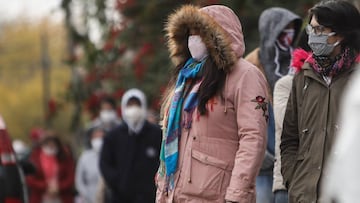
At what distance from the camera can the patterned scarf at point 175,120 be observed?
23.3ft

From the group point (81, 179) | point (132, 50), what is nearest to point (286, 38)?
point (81, 179)

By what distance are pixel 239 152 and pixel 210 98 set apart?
0.41 m

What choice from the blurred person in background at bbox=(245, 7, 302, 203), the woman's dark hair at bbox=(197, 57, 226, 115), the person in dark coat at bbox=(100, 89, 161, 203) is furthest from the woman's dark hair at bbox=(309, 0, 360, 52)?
the person in dark coat at bbox=(100, 89, 161, 203)

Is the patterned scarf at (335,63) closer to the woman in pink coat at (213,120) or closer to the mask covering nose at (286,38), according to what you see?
the woman in pink coat at (213,120)

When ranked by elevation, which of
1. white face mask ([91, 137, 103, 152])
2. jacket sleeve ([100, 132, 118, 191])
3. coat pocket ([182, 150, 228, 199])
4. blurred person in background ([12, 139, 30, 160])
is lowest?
blurred person in background ([12, 139, 30, 160])

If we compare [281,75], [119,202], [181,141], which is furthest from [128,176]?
[181,141]

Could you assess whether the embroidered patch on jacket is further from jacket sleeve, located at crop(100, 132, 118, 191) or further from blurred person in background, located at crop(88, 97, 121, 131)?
blurred person in background, located at crop(88, 97, 121, 131)

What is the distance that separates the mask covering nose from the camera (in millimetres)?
9078

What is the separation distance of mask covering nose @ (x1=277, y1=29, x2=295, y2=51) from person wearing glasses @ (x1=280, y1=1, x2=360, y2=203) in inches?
77.9

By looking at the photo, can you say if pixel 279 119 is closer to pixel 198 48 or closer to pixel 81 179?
pixel 198 48

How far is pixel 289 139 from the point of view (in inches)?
281

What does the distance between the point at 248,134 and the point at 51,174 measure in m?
9.68

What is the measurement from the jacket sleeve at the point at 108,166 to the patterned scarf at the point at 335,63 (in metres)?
5.11

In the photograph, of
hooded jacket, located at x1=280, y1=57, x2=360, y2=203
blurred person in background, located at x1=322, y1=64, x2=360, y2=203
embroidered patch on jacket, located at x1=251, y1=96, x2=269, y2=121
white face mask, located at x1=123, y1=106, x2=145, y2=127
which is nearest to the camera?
blurred person in background, located at x1=322, y1=64, x2=360, y2=203
